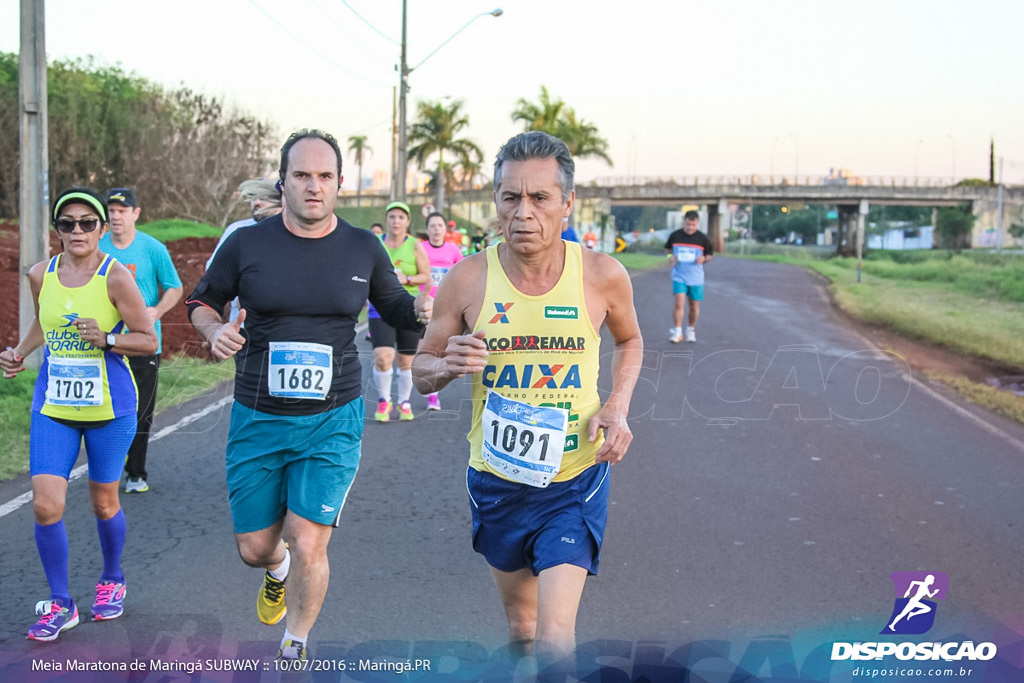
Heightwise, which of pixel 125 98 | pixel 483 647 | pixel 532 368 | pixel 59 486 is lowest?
pixel 483 647

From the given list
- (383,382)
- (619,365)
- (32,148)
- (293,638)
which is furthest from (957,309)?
(293,638)

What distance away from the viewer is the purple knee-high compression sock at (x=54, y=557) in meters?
4.42

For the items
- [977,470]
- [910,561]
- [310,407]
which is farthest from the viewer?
[977,470]

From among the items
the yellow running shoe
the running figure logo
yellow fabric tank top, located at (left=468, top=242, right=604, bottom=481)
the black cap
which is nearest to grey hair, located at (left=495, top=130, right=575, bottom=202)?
yellow fabric tank top, located at (left=468, top=242, right=604, bottom=481)

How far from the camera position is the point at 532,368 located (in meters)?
3.41

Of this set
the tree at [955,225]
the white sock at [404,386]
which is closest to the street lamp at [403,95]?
the white sock at [404,386]

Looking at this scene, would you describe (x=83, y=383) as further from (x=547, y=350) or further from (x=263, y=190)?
(x=547, y=350)

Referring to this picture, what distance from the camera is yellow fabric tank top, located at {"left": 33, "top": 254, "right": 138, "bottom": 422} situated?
460 centimetres

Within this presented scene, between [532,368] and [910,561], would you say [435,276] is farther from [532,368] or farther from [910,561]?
[532,368]

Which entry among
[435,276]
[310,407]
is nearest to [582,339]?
[310,407]

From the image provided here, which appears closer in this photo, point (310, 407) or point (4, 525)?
point (310, 407)

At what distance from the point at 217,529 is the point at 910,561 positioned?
4029mm

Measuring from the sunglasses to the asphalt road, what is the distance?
179 centimetres

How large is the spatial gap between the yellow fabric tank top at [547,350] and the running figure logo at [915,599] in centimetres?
207
